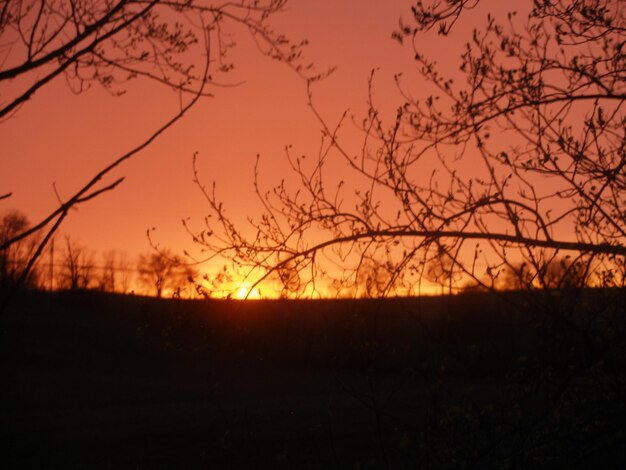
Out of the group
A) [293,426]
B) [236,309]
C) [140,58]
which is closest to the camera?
[140,58]

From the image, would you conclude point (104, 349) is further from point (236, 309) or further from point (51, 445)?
point (236, 309)

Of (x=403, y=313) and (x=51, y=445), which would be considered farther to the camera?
(x=51, y=445)

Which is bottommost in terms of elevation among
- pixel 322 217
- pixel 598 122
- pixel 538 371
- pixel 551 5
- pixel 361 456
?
pixel 361 456

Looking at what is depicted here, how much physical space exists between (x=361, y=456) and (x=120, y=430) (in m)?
8.34

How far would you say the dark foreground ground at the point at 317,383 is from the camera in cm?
572

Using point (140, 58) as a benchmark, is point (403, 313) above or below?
below

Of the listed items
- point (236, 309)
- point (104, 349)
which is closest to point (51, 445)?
point (236, 309)

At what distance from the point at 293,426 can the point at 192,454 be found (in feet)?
15.3

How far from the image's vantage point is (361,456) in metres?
19.1

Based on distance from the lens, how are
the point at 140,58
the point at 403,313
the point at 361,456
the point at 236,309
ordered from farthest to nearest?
the point at 361,456 → the point at 403,313 → the point at 236,309 → the point at 140,58

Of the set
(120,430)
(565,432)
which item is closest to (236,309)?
(565,432)

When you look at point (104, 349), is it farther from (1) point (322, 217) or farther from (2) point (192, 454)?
(1) point (322, 217)

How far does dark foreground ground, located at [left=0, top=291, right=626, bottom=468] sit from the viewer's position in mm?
5719

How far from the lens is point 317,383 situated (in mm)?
35750
